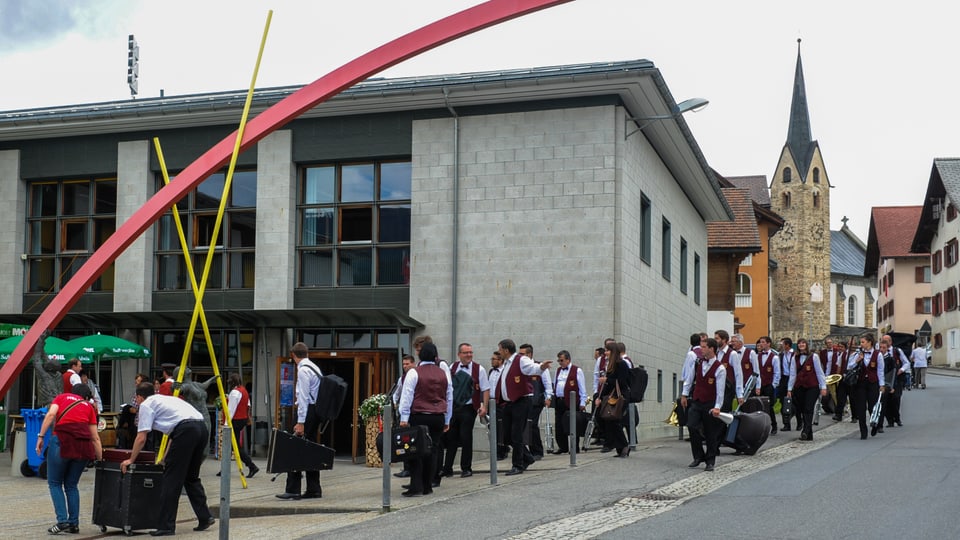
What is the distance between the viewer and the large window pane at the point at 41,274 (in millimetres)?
24578

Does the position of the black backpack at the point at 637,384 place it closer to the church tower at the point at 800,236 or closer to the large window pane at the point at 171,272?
the large window pane at the point at 171,272

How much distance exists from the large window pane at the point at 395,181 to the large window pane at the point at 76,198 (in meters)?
6.87

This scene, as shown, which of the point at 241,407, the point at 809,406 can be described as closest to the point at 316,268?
the point at 241,407

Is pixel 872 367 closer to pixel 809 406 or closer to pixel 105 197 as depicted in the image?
pixel 809 406

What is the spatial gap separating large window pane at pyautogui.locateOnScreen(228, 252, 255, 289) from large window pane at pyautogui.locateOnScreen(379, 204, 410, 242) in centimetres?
285

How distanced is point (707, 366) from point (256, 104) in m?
11.4

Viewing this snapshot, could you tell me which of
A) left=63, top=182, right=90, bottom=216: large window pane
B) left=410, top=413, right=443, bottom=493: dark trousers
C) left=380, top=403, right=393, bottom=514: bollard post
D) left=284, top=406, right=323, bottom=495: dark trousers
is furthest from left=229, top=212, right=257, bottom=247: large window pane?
left=380, top=403, right=393, bottom=514: bollard post

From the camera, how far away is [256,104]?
22.1m

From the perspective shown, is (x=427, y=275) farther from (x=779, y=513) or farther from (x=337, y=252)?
(x=779, y=513)

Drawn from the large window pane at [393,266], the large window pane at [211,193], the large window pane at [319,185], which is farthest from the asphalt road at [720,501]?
the large window pane at [211,193]

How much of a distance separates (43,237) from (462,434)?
14100 millimetres

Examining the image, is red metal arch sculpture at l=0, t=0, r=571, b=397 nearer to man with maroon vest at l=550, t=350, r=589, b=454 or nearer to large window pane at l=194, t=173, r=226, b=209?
man with maroon vest at l=550, t=350, r=589, b=454

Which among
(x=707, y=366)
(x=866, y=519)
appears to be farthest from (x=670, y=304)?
(x=866, y=519)

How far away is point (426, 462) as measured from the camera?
1283 centimetres
